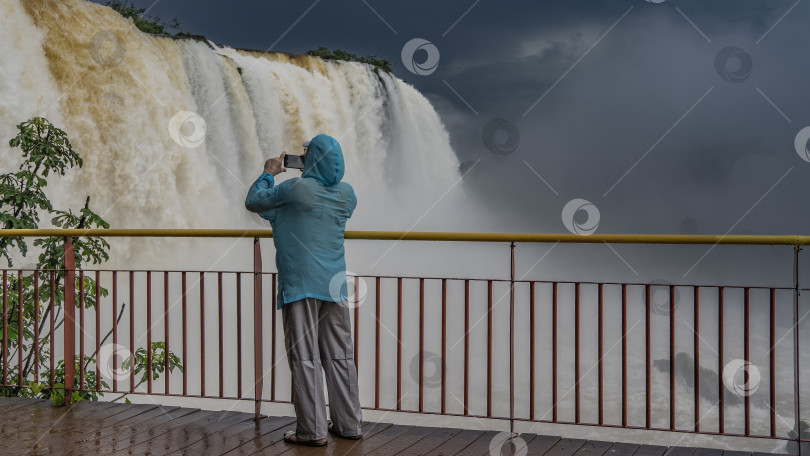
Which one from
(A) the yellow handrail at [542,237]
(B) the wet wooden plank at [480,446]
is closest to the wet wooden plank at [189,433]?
(A) the yellow handrail at [542,237]

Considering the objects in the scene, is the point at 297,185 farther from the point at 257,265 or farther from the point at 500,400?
the point at 500,400

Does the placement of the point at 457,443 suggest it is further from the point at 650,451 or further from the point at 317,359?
the point at 650,451

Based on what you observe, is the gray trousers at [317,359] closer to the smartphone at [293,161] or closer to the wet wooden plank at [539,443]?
the smartphone at [293,161]

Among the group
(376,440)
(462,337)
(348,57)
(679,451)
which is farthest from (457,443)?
(348,57)

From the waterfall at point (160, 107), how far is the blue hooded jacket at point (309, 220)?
9249 mm

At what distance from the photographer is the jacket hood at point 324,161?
393 cm

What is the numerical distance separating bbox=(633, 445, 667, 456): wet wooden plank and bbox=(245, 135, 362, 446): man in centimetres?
153

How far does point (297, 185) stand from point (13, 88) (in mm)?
9897

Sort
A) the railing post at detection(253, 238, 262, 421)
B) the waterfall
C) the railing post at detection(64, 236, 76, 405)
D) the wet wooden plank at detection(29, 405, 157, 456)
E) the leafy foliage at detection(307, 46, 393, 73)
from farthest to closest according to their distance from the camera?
the leafy foliage at detection(307, 46, 393, 73), the waterfall, the railing post at detection(64, 236, 76, 405), the railing post at detection(253, 238, 262, 421), the wet wooden plank at detection(29, 405, 157, 456)

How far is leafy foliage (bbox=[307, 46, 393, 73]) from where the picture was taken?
62.9 ft

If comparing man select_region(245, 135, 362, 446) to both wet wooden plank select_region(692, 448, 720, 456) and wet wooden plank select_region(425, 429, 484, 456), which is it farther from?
wet wooden plank select_region(692, 448, 720, 456)

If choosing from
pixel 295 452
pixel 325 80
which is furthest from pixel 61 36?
pixel 295 452

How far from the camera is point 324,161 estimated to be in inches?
155

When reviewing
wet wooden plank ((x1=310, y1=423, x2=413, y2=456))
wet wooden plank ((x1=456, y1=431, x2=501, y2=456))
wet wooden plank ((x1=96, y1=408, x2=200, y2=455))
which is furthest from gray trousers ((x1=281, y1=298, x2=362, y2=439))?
wet wooden plank ((x1=96, y1=408, x2=200, y2=455))
